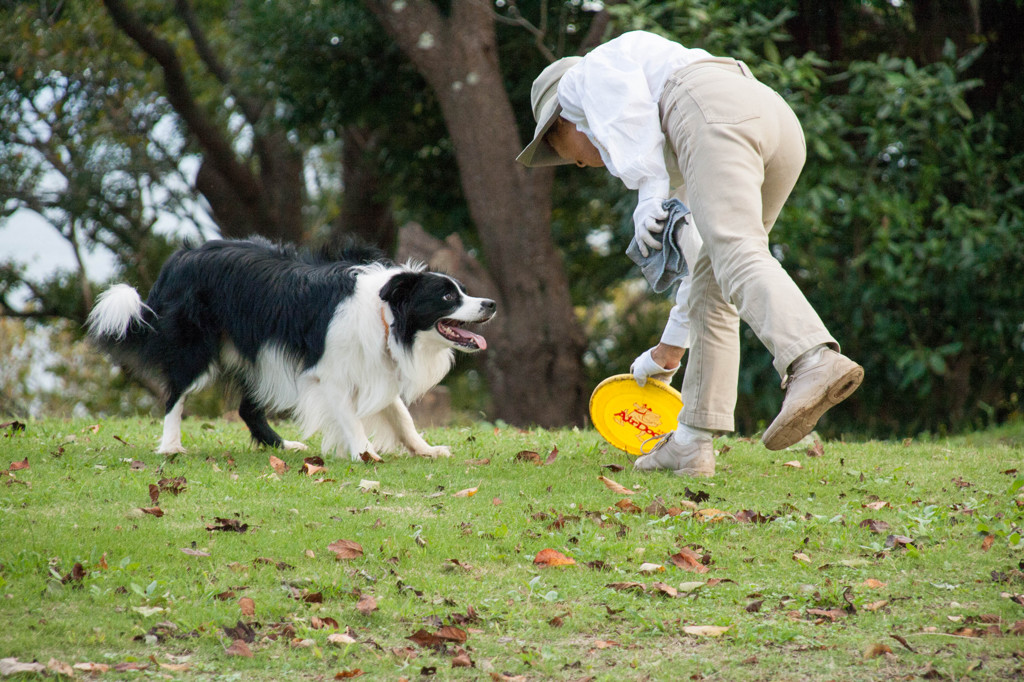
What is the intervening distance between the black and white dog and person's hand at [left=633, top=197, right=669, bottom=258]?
156 centimetres

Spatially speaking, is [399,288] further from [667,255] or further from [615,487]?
[667,255]

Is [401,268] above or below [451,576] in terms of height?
above

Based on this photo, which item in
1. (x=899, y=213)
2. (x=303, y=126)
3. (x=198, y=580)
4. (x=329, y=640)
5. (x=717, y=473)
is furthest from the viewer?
(x=303, y=126)

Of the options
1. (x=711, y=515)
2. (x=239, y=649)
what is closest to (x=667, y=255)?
(x=711, y=515)

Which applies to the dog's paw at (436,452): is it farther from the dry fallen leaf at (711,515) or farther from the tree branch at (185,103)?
the tree branch at (185,103)

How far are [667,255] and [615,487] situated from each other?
108cm

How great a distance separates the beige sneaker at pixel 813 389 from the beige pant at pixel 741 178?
0.06 meters

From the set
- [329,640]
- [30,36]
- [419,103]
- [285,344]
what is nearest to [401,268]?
[285,344]

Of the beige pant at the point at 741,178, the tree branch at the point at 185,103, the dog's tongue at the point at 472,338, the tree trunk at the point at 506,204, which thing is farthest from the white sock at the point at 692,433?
the tree branch at the point at 185,103

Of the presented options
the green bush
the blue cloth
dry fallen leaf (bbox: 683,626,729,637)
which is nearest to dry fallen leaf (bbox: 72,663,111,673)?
dry fallen leaf (bbox: 683,626,729,637)

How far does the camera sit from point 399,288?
5.16 metres

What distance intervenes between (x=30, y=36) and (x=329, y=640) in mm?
11269

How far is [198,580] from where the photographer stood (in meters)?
3.22

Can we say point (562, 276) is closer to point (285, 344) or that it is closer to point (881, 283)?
point (881, 283)
